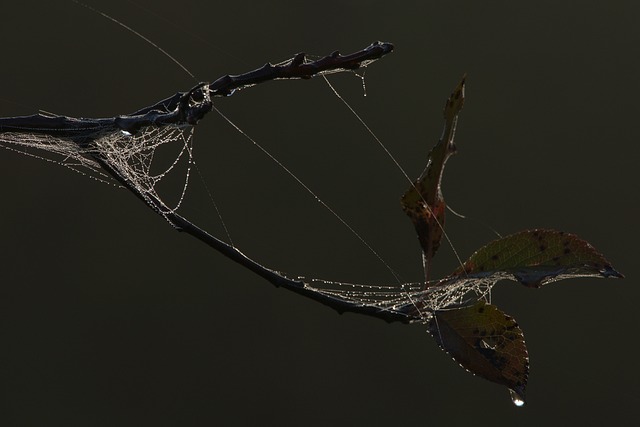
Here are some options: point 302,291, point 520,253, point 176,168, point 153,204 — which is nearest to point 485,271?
point 520,253

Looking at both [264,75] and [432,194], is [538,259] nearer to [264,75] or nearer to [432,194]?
[432,194]

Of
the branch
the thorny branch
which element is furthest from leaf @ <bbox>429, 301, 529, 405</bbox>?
the branch

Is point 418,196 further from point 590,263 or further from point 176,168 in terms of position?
point 176,168

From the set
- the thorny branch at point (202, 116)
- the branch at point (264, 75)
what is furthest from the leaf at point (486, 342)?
the branch at point (264, 75)

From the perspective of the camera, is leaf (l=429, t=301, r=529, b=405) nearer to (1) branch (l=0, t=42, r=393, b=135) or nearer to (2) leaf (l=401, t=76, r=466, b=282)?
(2) leaf (l=401, t=76, r=466, b=282)

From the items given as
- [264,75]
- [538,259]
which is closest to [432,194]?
[538,259]

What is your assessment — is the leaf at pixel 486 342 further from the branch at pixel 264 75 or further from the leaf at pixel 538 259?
the branch at pixel 264 75

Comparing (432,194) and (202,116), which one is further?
(432,194)

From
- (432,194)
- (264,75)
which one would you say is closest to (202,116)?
(264,75)
